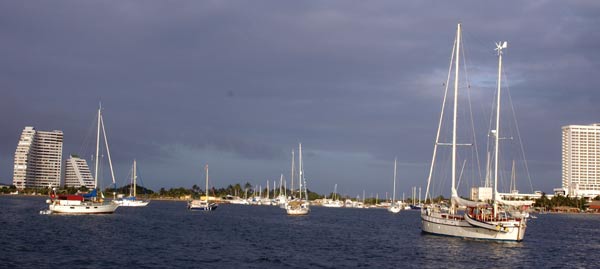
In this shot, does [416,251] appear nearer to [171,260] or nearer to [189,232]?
Answer: [171,260]

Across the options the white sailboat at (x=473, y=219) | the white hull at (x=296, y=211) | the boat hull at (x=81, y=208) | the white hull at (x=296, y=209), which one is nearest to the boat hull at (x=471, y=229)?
the white sailboat at (x=473, y=219)

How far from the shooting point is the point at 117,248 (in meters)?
59.4

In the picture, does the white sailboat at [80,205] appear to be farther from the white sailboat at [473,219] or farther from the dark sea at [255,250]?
the white sailboat at [473,219]

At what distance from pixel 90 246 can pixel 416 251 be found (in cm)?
2887

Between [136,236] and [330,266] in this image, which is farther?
[136,236]

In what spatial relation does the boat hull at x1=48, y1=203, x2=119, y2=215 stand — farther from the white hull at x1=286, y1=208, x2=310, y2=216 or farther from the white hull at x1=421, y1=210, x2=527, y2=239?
the white hull at x1=421, y1=210, x2=527, y2=239

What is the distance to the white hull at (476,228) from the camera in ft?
223

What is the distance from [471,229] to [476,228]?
0.69 metres

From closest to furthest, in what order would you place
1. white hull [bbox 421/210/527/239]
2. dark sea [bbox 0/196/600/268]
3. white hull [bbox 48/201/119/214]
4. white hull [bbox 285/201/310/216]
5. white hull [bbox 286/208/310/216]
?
dark sea [bbox 0/196/600/268] < white hull [bbox 421/210/527/239] < white hull [bbox 48/201/119/214] < white hull [bbox 286/208/310/216] < white hull [bbox 285/201/310/216]

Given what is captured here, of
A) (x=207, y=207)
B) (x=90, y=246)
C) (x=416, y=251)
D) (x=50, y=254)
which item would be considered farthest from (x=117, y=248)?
(x=207, y=207)

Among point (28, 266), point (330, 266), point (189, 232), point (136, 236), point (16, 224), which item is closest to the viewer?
point (28, 266)

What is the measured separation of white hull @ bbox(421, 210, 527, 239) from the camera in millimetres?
67875

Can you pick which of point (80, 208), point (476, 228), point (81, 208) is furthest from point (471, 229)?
point (80, 208)

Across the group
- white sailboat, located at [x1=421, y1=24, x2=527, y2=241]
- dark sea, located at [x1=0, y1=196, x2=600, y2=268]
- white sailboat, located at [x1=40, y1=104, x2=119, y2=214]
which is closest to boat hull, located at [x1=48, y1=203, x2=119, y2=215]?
white sailboat, located at [x1=40, y1=104, x2=119, y2=214]
